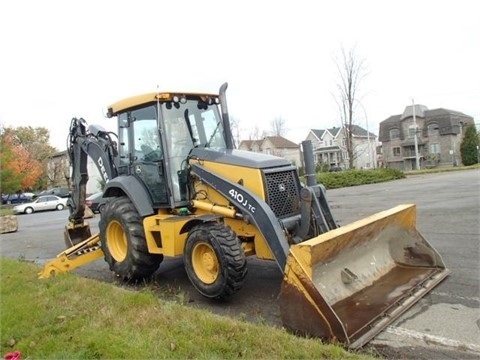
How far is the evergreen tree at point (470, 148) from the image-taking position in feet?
192

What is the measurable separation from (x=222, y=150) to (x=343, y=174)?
26594mm

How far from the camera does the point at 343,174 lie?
32.1 meters

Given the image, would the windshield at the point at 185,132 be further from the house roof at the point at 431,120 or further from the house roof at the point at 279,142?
the house roof at the point at 279,142

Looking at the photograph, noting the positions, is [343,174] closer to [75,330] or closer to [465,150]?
[75,330]

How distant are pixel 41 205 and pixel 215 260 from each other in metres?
35.4

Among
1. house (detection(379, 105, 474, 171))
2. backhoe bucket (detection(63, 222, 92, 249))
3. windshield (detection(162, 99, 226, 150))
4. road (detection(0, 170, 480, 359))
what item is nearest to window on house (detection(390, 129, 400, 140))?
house (detection(379, 105, 474, 171))

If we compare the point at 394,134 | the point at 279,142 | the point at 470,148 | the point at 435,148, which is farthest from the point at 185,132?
the point at 394,134

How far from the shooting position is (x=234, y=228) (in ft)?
19.7

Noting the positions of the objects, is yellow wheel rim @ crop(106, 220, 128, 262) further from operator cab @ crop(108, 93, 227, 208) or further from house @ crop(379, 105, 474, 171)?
house @ crop(379, 105, 474, 171)

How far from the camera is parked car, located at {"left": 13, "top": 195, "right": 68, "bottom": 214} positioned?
36.1 m

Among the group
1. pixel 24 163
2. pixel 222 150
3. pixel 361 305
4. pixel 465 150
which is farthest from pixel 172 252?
pixel 465 150

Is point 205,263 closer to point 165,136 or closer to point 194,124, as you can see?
point 165,136

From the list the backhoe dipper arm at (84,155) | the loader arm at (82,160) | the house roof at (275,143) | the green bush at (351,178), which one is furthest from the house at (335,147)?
the backhoe dipper arm at (84,155)

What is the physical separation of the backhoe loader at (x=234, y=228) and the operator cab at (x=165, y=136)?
A: 0.05 ft
